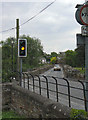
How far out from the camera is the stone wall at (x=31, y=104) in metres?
5.01

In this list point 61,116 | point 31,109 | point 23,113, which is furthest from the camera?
point 23,113

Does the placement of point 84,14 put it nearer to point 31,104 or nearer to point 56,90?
point 56,90

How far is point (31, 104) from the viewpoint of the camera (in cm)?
731

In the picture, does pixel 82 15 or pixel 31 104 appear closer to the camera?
pixel 82 15

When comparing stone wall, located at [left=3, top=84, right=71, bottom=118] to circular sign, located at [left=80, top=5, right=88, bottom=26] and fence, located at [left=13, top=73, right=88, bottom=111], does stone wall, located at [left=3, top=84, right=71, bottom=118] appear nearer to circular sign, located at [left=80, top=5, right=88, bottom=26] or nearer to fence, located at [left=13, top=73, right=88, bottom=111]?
fence, located at [left=13, top=73, right=88, bottom=111]

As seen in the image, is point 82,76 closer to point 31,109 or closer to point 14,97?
point 14,97

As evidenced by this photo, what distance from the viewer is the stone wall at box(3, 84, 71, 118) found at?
5.01 meters

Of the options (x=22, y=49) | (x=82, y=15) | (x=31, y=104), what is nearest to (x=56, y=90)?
(x=31, y=104)

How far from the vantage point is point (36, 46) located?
163 feet

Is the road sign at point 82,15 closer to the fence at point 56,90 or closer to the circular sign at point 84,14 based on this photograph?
the circular sign at point 84,14

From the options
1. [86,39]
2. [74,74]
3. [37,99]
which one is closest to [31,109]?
[37,99]

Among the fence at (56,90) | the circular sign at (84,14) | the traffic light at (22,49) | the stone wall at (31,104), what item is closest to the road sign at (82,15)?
the circular sign at (84,14)

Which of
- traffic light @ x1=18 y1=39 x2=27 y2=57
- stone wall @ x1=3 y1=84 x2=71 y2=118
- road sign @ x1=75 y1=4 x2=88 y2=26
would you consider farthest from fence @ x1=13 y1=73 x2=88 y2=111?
road sign @ x1=75 y1=4 x2=88 y2=26

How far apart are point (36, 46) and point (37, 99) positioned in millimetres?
43561
